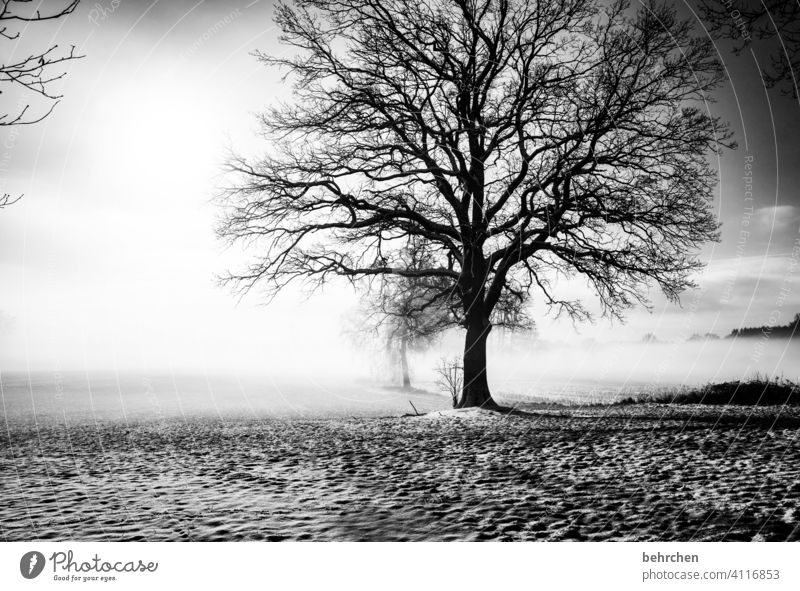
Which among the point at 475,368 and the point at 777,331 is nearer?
the point at 777,331

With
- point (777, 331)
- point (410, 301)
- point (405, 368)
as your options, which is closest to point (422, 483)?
point (777, 331)

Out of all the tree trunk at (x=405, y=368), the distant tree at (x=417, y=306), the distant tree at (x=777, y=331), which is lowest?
the tree trunk at (x=405, y=368)

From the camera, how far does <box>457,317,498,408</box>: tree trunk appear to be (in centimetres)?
1590

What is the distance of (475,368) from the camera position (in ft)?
52.9

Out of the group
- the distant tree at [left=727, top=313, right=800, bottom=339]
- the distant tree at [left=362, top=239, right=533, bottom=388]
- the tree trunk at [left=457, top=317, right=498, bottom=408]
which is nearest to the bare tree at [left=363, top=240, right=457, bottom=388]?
the distant tree at [left=362, top=239, right=533, bottom=388]

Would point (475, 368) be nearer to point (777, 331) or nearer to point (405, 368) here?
point (777, 331)

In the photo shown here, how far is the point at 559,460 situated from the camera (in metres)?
7.31

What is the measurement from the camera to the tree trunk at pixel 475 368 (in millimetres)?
15898

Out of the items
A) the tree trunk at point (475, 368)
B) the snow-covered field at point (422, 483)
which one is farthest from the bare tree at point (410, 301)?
the snow-covered field at point (422, 483)

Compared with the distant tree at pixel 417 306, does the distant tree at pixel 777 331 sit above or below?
below

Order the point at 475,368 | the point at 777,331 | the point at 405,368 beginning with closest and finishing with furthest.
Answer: the point at 777,331 < the point at 475,368 < the point at 405,368

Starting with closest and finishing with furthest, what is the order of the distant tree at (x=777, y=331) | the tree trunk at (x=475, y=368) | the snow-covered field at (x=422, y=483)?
the snow-covered field at (x=422, y=483)
the distant tree at (x=777, y=331)
the tree trunk at (x=475, y=368)

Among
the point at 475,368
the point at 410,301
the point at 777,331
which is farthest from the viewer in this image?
the point at 410,301

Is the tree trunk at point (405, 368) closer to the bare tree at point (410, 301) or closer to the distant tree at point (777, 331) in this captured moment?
the bare tree at point (410, 301)
